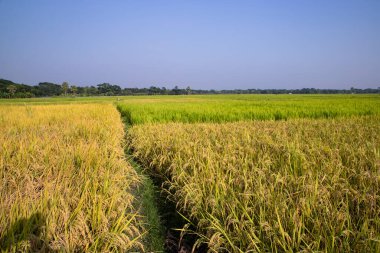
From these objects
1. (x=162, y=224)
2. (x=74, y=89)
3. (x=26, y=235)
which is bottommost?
(x=162, y=224)

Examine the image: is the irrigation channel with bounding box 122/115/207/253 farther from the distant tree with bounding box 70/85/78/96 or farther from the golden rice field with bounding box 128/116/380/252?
the distant tree with bounding box 70/85/78/96

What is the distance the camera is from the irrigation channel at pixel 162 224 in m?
2.49

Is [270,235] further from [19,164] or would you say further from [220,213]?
[19,164]

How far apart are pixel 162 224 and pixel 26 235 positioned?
58.6 inches

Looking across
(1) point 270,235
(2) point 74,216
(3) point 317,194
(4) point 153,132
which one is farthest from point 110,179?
(4) point 153,132

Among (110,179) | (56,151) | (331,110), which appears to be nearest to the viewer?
(110,179)

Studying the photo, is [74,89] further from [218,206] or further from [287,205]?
[287,205]

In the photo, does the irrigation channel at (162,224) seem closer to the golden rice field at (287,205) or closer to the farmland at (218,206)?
the farmland at (218,206)

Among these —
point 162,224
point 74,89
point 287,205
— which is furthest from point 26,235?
point 74,89

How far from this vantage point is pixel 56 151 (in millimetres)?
4344

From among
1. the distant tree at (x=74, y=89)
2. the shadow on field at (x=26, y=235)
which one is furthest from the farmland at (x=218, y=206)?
the distant tree at (x=74, y=89)

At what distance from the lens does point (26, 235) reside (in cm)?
180

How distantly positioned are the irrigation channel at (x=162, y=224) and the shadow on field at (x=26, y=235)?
88 cm

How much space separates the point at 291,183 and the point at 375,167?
908 millimetres
